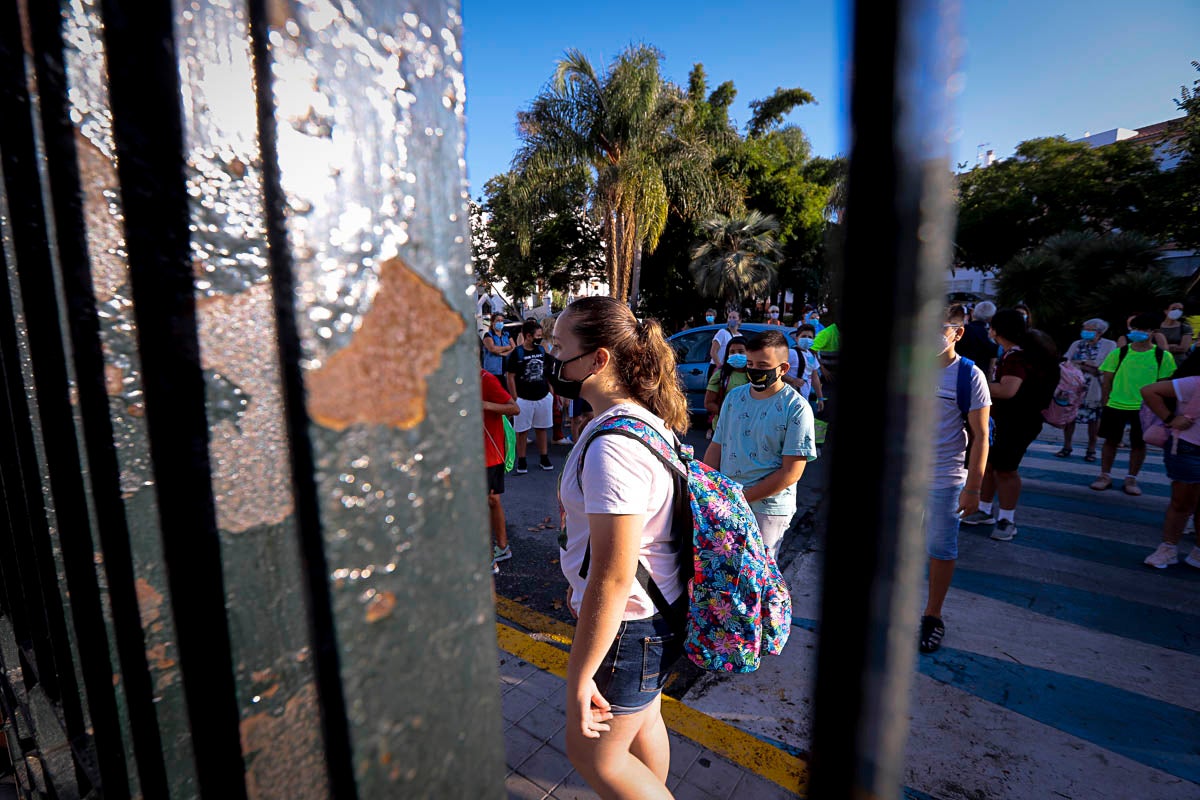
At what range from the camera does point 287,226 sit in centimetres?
54

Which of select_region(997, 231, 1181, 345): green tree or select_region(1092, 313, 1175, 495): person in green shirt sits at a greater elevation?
select_region(997, 231, 1181, 345): green tree

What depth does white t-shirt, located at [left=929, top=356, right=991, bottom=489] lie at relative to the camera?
315cm

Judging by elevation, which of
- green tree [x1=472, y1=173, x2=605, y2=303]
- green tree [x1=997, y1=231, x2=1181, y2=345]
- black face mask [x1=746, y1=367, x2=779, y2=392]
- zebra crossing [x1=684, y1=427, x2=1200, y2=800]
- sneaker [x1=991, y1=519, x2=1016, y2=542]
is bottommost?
zebra crossing [x1=684, y1=427, x2=1200, y2=800]

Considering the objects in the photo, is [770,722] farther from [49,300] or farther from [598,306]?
[49,300]

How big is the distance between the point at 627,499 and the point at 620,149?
1463cm

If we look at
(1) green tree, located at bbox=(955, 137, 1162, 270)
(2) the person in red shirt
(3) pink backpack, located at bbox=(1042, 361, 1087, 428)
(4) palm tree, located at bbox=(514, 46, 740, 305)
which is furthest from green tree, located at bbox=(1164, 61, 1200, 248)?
(2) the person in red shirt

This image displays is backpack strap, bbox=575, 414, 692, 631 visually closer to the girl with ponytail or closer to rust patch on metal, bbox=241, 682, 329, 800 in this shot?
the girl with ponytail

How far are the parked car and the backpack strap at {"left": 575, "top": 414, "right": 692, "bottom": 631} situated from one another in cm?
665

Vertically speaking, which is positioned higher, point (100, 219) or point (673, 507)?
point (100, 219)

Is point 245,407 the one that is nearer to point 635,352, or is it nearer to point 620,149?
point 635,352

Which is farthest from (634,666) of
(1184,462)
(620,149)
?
(620,149)

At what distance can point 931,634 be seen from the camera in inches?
132

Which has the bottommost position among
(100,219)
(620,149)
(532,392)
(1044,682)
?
(1044,682)

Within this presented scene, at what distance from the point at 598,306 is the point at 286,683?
5.48 ft
